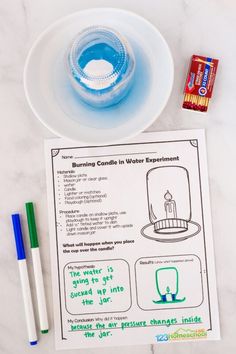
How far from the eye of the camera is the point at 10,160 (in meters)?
0.62

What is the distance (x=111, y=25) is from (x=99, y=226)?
26 centimetres

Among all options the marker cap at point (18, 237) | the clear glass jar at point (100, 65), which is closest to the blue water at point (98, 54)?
the clear glass jar at point (100, 65)

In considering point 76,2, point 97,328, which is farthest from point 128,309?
point 76,2

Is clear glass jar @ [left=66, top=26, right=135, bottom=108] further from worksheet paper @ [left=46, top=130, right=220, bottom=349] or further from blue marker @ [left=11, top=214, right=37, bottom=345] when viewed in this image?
blue marker @ [left=11, top=214, right=37, bottom=345]

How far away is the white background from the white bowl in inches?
2.1

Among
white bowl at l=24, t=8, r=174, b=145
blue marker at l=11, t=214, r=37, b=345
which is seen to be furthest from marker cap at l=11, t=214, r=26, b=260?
white bowl at l=24, t=8, r=174, b=145

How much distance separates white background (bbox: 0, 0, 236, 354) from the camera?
2.02 feet

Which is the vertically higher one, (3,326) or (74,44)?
(74,44)

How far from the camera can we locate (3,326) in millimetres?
619

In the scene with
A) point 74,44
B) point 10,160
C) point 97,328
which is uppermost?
point 74,44

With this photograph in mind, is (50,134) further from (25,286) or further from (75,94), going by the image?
(25,286)

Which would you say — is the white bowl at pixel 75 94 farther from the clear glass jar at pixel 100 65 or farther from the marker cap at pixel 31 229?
the marker cap at pixel 31 229

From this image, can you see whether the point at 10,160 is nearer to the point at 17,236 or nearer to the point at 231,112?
the point at 17,236

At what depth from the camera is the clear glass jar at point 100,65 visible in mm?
546
